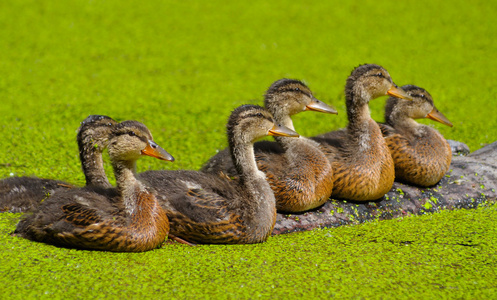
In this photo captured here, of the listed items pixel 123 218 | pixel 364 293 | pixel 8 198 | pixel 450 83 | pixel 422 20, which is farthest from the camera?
pixel 422 20

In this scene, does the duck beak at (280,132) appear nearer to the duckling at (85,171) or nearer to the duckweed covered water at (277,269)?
the duckweed covered water at (277,269)

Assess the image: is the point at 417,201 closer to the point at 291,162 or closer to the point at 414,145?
the point at 414,145

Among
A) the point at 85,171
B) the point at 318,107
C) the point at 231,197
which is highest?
the point at 318,107

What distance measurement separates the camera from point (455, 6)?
15070 millimetres

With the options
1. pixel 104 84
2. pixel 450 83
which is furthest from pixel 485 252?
pixel 104 84

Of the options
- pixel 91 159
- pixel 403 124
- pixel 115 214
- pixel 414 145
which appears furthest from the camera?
pixel 403 124

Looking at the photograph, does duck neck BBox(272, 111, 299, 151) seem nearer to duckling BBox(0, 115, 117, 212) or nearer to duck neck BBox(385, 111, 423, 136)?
duck neck BBox(385, 111, 423, 136)

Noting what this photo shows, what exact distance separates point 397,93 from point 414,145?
0.62m

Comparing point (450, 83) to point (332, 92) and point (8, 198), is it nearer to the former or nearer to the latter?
point (332, 92)

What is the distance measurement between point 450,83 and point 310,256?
691 centimetres

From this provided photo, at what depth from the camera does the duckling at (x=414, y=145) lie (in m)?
6.87

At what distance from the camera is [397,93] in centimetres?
702

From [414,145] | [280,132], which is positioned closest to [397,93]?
[414,145]

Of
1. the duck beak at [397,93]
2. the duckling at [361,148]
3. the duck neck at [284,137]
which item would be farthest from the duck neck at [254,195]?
the duck beak at [397,93]
